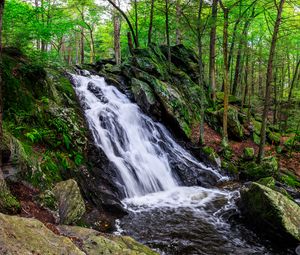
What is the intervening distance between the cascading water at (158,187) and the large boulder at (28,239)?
306cm

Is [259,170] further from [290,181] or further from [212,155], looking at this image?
[212,155]

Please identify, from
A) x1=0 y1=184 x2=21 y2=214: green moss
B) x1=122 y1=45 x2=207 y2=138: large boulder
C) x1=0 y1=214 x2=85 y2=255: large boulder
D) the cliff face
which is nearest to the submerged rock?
x1=0 y1=214 x2=85 y2=255: large boulder

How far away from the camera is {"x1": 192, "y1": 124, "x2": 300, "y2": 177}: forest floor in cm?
1440

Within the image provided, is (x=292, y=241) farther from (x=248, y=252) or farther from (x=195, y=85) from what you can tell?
(x=195, y=85)

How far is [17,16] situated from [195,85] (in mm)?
12185

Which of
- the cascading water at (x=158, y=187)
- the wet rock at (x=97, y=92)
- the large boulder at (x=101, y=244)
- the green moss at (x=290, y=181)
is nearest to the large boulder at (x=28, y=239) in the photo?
the large boulder at (x=101, y=244)

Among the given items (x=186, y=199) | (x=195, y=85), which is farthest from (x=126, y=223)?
(x=195, y=85)

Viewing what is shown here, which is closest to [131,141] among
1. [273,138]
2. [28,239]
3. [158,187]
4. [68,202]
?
[158,187]

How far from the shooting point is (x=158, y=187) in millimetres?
10172

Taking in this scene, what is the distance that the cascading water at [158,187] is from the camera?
6660 millimetres

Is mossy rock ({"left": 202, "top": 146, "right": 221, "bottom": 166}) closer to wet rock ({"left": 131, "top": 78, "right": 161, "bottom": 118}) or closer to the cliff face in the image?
Result: wet rock ({"left": 131, "top": 78, "right": 161, "bottom": 118})

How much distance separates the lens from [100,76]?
16312 millimetres

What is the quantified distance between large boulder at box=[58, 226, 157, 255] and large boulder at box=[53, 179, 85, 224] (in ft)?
2.53

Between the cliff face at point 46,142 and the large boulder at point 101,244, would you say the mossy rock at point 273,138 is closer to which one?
the cliff face at point 46,142
